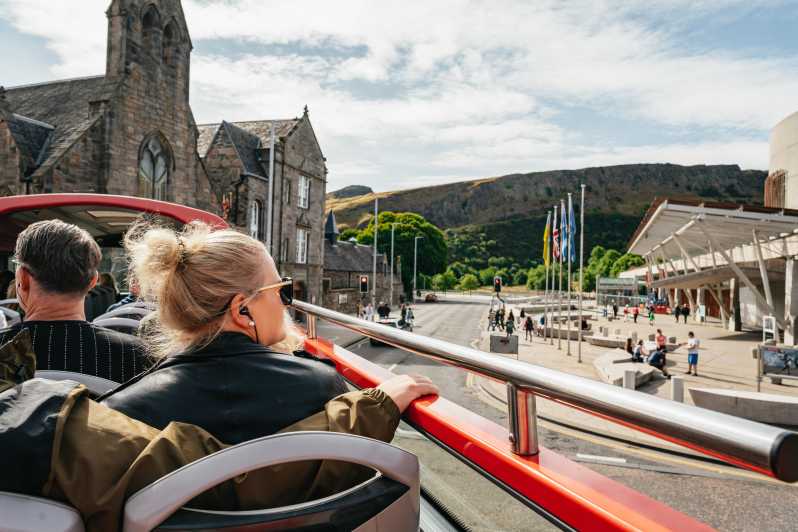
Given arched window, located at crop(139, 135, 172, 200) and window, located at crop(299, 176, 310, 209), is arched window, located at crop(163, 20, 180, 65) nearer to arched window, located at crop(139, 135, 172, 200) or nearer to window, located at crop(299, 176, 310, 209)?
arched window, located at crop(139, 135, 172, 200)

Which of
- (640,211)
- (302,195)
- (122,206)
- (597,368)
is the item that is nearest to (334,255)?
(302,195)

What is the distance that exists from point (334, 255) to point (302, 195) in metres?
21.4

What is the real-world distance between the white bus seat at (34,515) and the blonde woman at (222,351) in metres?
0.41

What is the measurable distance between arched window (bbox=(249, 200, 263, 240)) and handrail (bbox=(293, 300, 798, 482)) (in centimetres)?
3400

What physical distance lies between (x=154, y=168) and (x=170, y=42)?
612 centimetres

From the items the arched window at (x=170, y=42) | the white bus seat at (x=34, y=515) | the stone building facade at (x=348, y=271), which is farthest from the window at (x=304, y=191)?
the white bus seat at (x=34, y=515)

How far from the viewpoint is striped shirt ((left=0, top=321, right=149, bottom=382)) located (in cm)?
266

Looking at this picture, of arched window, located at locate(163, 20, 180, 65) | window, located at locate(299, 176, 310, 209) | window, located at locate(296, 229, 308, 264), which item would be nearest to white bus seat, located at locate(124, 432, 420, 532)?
arched window, located at locate(163, 20, 180, 65)

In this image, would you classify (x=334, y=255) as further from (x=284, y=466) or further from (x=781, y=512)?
(x=284, y=466)

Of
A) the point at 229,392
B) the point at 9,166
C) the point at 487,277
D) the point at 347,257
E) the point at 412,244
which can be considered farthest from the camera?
the point at 487,277

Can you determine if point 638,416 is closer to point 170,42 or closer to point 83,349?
point 83,349

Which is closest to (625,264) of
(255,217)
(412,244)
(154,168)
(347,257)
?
(412,244)

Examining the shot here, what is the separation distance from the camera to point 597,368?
21.7m

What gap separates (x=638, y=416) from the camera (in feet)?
3.60
